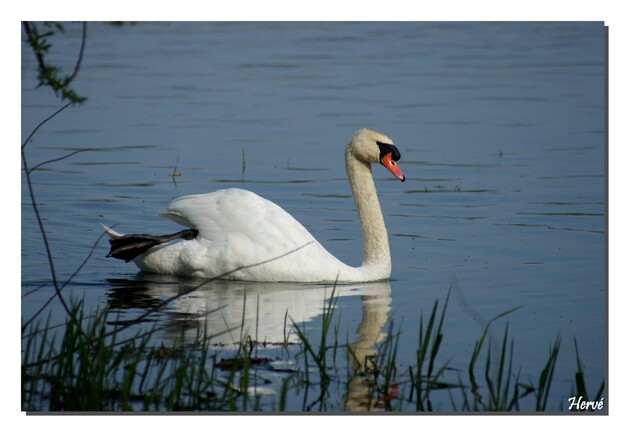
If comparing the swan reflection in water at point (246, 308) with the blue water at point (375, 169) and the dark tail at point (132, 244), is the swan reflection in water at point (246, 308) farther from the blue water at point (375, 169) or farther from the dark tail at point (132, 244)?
the dark tail at point (132, 244)

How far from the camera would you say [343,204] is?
40.5ft

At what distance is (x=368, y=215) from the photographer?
10.1m

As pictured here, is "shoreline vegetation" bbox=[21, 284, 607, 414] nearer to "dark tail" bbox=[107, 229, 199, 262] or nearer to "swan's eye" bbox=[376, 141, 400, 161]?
"dark tail" bbox=[107, 229, 199, 262]

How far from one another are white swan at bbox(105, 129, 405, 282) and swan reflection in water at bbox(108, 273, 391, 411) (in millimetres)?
102

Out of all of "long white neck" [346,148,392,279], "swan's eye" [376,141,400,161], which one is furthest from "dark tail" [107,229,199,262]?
"swan's eye" [376,141,400,161]

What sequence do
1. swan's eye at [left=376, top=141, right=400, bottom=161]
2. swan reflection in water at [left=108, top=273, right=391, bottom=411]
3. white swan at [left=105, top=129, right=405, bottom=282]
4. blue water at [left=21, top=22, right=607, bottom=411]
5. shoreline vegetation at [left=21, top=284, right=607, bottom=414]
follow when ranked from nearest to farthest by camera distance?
shoreline vegetation at [left=21, top=284, right=607, bottom=414] < swan reflection in water at [left=108, top=273, right=391, bottom=411] < blue water at [left=21, top=22, right=607, bottom=411] < white swan at [left=105, top=129, right=405, bottom=282] < swan's eye at [left=376, top=141, right=400, bottom=161]

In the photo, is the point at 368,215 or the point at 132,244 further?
the point at 368,215

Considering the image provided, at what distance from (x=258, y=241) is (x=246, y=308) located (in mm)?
800

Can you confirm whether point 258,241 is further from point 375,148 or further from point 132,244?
point 375,148

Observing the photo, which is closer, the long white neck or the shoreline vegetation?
the shoreline vegetation

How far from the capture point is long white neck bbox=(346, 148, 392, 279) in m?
9.80

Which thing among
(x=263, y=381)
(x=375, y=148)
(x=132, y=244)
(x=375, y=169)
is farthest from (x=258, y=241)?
(x=375, y=169)

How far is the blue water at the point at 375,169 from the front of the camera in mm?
8945
